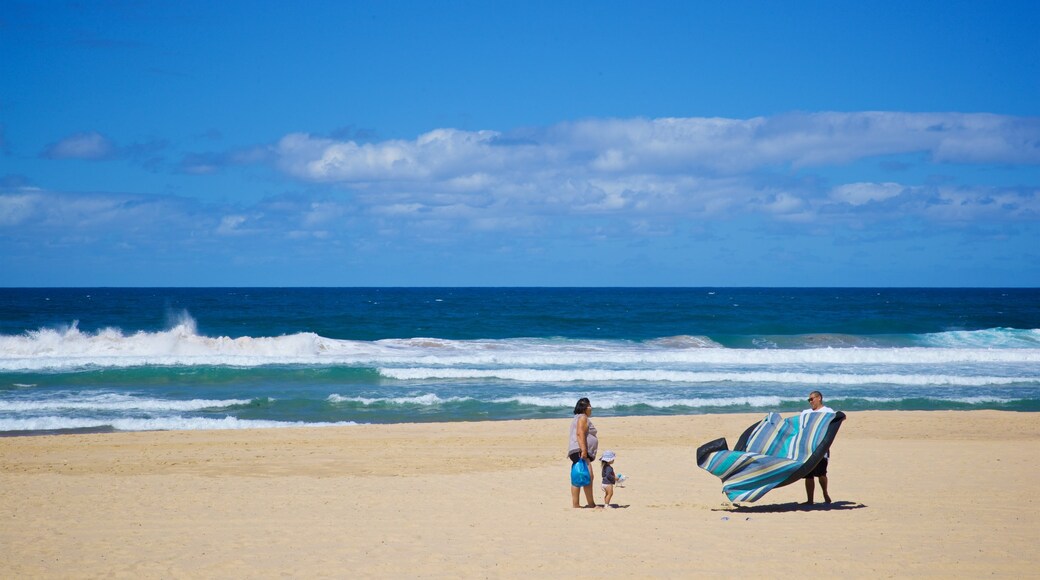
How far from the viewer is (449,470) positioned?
40.1 feet

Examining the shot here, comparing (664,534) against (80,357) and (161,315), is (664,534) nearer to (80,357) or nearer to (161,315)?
(80,357)

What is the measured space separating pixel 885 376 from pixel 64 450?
21.4m

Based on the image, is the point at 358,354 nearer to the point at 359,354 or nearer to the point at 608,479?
the point at 359,354

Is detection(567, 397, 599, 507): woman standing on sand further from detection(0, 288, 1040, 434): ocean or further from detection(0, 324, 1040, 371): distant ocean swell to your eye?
detection(0, 324, 1040, 371): distant ocean swell

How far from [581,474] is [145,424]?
1153 cm

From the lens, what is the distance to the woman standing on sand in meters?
9.23

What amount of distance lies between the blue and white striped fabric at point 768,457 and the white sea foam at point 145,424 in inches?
398

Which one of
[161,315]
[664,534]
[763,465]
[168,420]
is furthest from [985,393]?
[161,315]

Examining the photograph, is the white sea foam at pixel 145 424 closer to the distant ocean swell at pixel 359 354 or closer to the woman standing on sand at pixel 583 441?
the woman standing on sand at pixel 583 441

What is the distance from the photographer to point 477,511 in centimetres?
931

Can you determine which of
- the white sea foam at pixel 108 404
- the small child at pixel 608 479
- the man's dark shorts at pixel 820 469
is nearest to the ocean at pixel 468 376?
the white sea foam at pixel 108 404

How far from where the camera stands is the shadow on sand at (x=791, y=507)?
927 centimetres

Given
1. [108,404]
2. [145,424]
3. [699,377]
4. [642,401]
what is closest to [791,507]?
[642,401]

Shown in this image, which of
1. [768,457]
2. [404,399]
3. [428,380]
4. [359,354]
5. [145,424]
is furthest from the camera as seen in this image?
[359,354]
